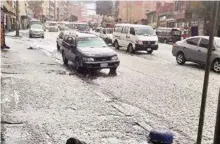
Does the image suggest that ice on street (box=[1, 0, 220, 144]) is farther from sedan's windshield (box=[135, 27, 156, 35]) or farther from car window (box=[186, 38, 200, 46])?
sedan's windshield (box=[135, 27, 156, 35])

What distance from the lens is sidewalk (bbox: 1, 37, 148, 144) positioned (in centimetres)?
604

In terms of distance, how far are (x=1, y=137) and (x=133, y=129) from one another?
2393 mm

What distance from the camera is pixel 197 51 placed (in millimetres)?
16469

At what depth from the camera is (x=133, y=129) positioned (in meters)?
6.53

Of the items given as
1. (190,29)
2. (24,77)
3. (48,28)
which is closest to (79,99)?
(24,77)

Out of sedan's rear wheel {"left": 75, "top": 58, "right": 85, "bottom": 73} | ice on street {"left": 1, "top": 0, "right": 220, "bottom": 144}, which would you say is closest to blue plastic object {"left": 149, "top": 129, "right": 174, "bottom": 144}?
ice on street {"left": 1, "top": 0, "right": 220, "bottom": 144}

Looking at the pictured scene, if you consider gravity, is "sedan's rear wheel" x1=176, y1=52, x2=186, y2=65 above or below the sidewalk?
above

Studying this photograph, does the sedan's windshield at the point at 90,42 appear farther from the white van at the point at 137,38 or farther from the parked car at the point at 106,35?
the parked car at the point at 106,35

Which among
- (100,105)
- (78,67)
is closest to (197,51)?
(78,67)

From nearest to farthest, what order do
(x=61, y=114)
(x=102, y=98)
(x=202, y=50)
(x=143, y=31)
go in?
(x=61, y=114), (x=102, y=98), (x=202, y=50), (x=143, y=31)

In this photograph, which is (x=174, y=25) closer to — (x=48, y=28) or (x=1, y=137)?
(x=48, y=28)

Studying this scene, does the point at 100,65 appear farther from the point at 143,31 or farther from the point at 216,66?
the point at 143,31

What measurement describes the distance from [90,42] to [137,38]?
27.1 feet

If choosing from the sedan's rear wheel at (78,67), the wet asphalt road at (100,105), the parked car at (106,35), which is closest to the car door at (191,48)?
the wet asphalt road at (100,105)
